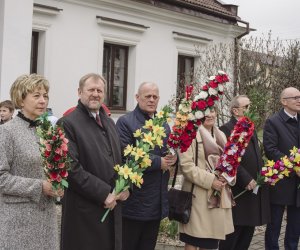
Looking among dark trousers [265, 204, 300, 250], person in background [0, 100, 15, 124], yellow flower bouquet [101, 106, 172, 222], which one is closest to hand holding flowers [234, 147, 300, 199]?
dark trousers [265, 204, 300, 250]

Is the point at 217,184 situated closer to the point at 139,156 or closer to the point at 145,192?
the point at 145,192

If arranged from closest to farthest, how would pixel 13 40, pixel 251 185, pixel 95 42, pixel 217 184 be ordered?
pixel 217 184 → pixel 251 185 → pixel 13 40 → pixel 95 42

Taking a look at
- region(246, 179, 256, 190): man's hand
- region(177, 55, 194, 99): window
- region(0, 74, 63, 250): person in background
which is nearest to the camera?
region(0, 74, 63, 250): person in background

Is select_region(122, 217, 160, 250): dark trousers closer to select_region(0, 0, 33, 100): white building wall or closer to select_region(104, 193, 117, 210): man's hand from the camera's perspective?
select_region(104, 193, 117, 210): man's hand

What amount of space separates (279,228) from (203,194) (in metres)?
1.54

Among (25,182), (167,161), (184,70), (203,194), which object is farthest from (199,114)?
(184,70)

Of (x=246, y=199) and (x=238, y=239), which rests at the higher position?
(x=246, y=199)

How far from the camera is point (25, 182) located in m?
3.61

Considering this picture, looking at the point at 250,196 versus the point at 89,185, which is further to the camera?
the point at 250,196

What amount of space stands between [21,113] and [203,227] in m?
2.20

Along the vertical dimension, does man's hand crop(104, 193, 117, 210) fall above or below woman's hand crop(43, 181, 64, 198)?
below

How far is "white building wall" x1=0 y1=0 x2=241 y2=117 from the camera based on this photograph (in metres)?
12.3

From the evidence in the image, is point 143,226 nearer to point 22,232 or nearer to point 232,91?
point 22,232

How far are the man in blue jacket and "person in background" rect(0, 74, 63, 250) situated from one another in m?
1.13
